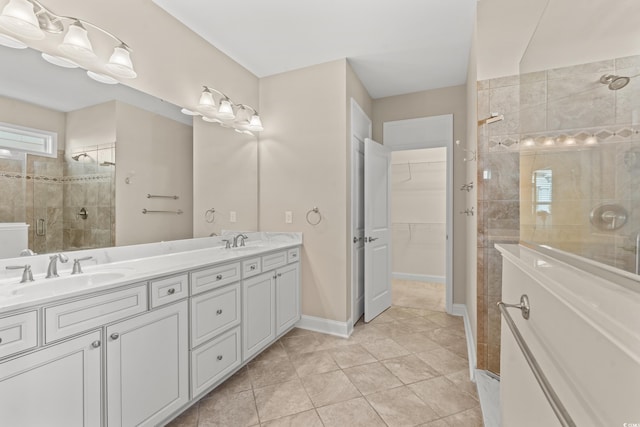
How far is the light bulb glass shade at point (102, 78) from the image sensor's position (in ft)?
5.52

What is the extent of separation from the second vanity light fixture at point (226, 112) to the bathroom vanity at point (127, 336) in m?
1.15

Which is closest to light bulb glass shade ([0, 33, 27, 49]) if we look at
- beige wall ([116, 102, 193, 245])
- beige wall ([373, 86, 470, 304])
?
beige wall ([116, 102, 193, 245])

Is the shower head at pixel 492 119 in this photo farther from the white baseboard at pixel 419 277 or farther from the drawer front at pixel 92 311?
the white baseboard at pixel 419 277

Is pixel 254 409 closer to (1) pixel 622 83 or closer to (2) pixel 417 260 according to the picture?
(1) pixel 622 83

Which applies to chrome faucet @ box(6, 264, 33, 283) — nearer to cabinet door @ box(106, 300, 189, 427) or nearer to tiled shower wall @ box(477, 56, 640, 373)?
cabinet door @ box(106, 300, 189, 427)

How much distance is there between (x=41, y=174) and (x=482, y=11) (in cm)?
298

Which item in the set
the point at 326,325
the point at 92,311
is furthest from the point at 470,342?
the point at 92,311

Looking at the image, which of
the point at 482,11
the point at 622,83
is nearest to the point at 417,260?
the point at 482,11

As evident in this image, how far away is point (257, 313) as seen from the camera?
7.33 ft

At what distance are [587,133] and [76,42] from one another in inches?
89.5

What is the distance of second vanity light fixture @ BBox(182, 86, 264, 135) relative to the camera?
2348 millimetres

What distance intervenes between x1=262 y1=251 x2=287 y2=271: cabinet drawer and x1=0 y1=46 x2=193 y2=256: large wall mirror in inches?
27.8

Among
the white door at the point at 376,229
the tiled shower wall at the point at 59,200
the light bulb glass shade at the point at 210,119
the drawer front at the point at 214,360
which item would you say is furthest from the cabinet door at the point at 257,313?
the light bulb glass shade at the point at 210,119

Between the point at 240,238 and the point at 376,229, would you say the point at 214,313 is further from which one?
the point at 376,229
